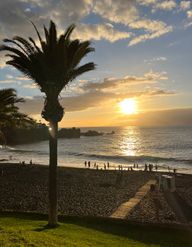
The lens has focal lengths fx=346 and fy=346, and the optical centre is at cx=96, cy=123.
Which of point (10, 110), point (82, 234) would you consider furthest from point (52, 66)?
point (10, 110)

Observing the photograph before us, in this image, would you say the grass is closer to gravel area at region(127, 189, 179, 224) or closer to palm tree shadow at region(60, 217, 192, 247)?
palm tree shadow at region(60, 217, 192, 247)

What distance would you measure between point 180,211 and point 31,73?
50.1 feet

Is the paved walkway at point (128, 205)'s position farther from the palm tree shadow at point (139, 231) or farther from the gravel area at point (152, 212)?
the palm tree shadow at point (139, 231)

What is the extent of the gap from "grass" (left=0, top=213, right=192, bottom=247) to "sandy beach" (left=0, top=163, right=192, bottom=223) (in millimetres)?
3851

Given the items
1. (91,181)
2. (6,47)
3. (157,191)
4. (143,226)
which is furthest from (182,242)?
(91,181)

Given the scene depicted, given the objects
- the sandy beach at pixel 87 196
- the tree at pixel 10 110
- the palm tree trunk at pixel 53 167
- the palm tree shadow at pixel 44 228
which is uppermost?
the tree at pixel 10 110

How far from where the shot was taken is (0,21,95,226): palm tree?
14.6 m

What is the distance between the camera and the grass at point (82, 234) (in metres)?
11.1

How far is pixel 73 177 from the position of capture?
151 feet

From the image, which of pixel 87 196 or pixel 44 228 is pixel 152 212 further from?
pixel 44 228

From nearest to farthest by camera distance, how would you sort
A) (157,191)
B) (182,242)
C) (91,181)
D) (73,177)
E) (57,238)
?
1. (57,238)
2. (182,242)
3. (157,191)
4. (91,181)
5. (73,177)

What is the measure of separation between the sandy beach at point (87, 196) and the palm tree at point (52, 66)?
6873mm

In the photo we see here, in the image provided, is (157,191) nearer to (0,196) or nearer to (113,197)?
(113,197)

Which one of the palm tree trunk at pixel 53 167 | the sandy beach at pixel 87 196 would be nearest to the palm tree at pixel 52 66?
the palm tree trunk at pixel 53 167
